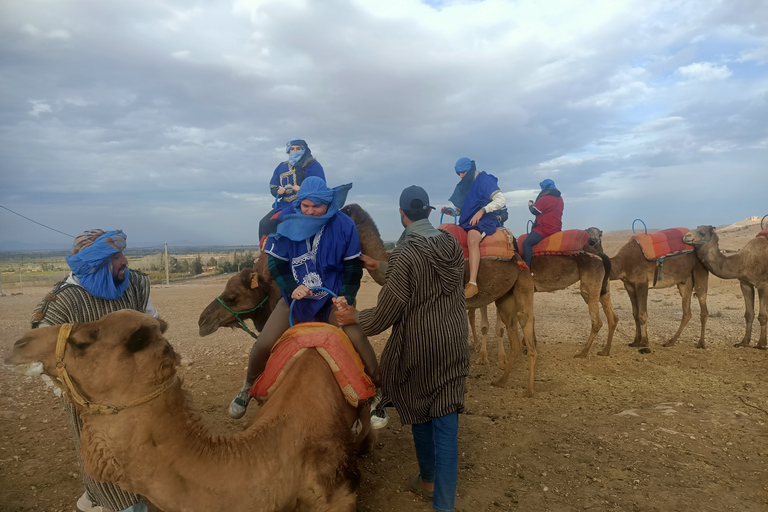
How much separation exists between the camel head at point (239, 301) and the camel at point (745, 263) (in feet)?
27.7

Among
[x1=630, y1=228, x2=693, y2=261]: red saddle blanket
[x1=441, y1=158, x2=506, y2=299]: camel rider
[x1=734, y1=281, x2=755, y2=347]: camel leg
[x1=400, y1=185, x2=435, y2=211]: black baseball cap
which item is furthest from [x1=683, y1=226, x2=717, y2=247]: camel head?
[x1=400, y1=185, x2=435, y2=211]: black baseball cap

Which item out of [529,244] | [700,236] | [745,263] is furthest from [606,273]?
[745,263]

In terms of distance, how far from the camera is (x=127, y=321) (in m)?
2.12

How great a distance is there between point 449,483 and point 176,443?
6.37 feet

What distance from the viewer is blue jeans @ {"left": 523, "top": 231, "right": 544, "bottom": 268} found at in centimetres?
815

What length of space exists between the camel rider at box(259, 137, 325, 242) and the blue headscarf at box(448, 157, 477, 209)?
6.84 feet

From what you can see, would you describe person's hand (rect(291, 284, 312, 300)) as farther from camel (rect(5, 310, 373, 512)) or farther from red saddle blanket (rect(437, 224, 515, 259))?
red saddle blanket (rect(437, 224, 515, 259))

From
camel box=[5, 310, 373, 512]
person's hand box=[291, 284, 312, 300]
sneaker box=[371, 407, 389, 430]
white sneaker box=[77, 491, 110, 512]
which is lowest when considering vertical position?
white sneaker box=[77, 491, 110, 512]

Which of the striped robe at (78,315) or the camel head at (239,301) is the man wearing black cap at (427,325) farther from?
the camel head at (239,301)

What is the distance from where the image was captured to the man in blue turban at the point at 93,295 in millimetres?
3092

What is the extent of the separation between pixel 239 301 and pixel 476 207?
3.57 meters

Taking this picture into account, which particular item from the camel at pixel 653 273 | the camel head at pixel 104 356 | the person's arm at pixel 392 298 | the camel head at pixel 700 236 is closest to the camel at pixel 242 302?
the person's arm at pixel 392 298

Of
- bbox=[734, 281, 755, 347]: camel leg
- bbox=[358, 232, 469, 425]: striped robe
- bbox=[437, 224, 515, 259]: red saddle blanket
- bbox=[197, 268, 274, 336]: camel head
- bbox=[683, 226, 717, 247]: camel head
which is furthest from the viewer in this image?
bbox=[683, 226, 717, 247]: camel head

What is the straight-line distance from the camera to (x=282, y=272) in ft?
12.6
